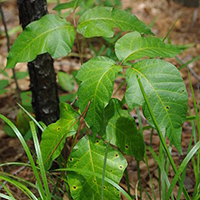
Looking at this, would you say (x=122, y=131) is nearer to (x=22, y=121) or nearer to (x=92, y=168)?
(x=92, y=168)

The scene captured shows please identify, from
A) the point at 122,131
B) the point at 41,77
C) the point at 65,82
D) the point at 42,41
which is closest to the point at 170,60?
the point at 65,82

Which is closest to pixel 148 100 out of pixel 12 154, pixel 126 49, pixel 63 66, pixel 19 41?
pixel 126 49

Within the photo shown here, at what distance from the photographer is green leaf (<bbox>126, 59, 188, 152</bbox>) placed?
0.91 meters

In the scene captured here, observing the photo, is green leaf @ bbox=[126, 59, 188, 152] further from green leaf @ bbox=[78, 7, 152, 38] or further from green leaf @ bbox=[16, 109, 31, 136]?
green leaf @ bbox=[16, 109, 31, 136]

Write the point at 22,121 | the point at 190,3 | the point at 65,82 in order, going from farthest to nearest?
the point at 190,3
the point at 65,82
the point at 22,121

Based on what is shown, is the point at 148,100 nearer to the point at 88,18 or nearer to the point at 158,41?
the point at 158,41

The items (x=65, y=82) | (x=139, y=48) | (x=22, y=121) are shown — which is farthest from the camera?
(x=65, y=82)

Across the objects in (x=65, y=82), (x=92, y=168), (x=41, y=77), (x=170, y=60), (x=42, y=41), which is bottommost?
(x=170, y=60)

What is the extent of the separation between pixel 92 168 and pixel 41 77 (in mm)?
555

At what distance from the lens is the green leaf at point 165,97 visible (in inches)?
35.8

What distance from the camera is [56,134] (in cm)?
107

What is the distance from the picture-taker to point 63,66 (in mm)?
2555

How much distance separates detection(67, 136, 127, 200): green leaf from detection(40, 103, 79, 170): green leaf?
0.06 meters

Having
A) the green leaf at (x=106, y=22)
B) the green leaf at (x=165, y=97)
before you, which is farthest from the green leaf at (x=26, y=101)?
the green leaf at (x=165, y=97)
